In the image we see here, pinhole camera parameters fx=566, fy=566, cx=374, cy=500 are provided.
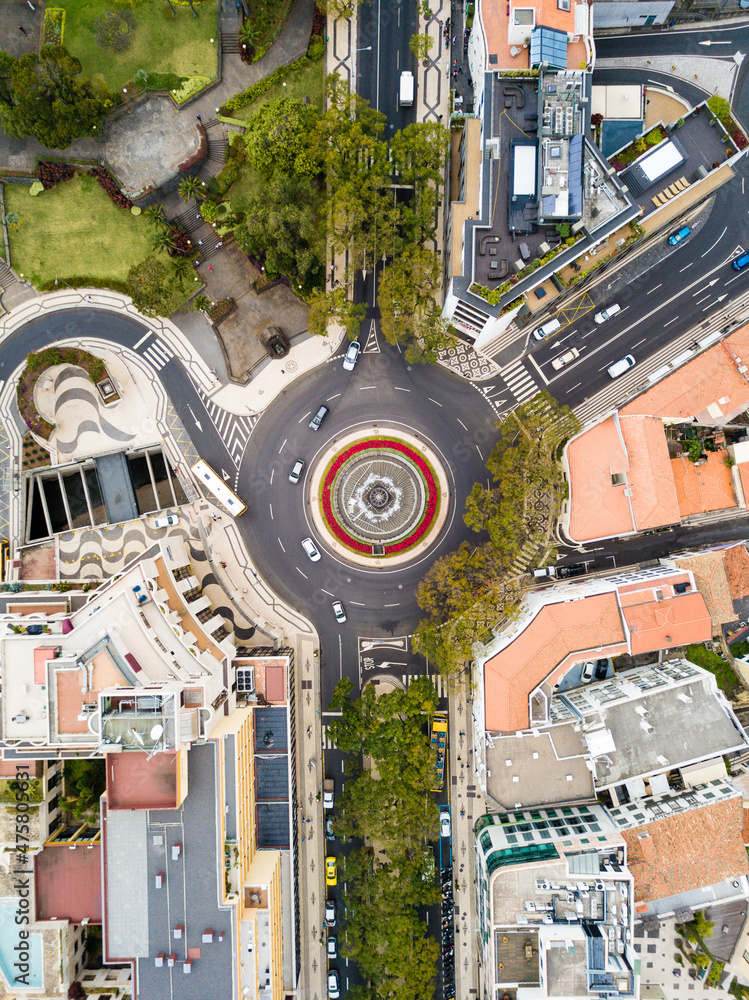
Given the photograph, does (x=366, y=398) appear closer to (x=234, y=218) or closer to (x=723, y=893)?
(x=234, y=218)

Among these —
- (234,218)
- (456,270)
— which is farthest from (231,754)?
(234,218)

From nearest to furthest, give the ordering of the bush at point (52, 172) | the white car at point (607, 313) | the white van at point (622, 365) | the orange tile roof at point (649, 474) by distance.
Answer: the orange tile roof at point (649, 474) → the bush at point (52, 172) → the white car at point (607, 313) → the white van at point (622, 365)

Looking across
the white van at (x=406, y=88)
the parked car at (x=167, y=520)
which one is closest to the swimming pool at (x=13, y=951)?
the parked car at (x=167, y=520)

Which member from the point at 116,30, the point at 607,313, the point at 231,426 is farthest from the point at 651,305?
the point at 116,30

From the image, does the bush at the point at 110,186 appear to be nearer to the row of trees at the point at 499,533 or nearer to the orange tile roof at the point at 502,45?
the orange tile roof at the point at 502,45

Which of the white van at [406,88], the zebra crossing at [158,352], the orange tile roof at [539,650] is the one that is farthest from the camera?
the zebra crossing at [158,352]

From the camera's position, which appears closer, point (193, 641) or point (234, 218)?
point (193, 641)

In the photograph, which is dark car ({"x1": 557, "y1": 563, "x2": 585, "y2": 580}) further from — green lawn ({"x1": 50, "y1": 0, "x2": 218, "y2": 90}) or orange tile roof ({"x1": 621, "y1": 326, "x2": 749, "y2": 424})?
green lawn ({"x1": 50, "y1": 0, "x2": 218, "y2": 90})
